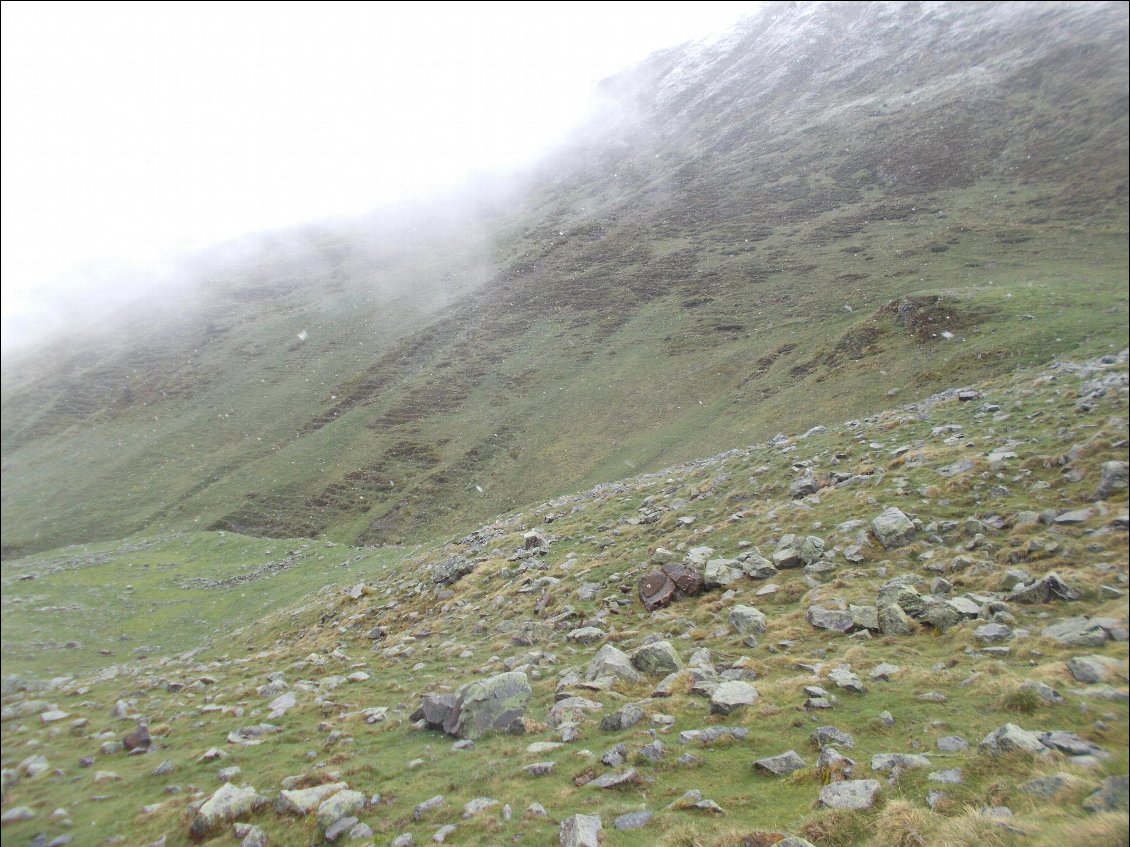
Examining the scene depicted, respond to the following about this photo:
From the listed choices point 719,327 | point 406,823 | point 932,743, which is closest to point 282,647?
point 406,823

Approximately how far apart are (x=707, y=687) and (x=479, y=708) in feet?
13.1

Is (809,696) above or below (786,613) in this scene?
above

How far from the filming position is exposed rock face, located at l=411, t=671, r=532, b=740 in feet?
30.6

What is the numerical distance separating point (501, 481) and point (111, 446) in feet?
→ 144

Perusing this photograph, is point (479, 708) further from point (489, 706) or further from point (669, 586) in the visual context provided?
point (669, 586)

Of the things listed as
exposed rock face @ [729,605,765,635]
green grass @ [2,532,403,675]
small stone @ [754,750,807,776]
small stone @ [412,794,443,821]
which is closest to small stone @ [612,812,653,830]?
small stone @ [754,750,807,776]

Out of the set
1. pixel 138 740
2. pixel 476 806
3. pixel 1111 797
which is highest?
pixel 138 740

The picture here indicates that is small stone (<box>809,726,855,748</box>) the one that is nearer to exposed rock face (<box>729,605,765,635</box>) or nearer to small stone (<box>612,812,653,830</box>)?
small stone (<box>612,812,653,830</box>)

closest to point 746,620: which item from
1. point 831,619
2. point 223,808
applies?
point 831,619

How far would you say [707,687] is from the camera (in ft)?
30.6

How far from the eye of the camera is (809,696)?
8.34 meters

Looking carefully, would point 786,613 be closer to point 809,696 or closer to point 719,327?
point 809,696

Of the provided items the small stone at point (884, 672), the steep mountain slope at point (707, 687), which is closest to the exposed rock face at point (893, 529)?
the steep mountain slope at point (707, 687)

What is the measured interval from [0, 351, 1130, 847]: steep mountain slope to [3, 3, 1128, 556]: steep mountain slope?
202cm
